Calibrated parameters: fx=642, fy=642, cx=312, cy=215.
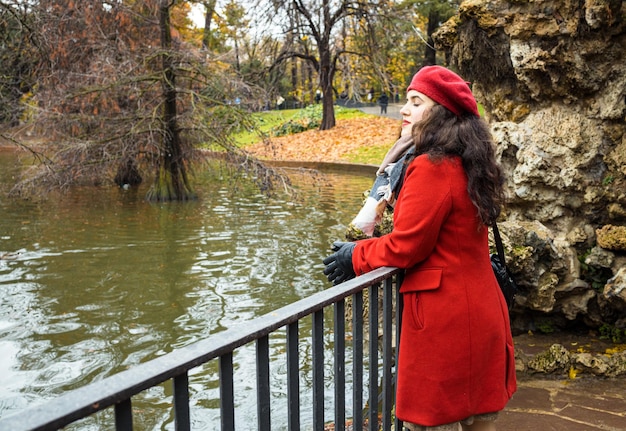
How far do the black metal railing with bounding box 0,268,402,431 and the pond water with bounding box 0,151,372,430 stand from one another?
2.79 meters

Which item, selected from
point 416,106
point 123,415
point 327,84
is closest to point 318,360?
point 123,415

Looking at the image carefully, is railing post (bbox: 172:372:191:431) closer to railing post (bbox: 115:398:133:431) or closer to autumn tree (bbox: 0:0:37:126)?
railing post (bbox: 115:398:133:431)

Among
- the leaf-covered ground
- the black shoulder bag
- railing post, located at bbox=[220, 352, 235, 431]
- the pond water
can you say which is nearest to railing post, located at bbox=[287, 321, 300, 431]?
railing post, located at bbox=[220, 352, 235, 431]

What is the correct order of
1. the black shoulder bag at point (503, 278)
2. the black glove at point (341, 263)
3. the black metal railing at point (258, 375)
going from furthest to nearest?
the black shoulder bag at point (503, 278), the black glove at point (341, 263), the black metal railing at point (258, 375)

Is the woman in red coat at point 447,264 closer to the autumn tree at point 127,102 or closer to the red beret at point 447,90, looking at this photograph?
the red beret at point 447,90

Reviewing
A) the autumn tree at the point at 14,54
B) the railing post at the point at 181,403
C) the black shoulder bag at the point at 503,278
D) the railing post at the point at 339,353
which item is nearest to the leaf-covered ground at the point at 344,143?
the autumn tree at the point at 14,54

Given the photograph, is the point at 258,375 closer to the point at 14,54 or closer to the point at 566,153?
the point at 566,153

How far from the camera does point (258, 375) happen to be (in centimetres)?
193

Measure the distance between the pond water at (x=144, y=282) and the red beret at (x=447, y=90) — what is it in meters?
3.39

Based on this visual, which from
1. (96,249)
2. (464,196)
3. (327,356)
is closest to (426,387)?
(464,196)

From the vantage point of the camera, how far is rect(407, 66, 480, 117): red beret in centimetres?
248

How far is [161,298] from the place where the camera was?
27.2 ft

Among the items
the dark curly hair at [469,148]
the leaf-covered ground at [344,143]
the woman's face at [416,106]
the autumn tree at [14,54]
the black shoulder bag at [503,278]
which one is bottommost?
the leaf-covered ground at [344,143]

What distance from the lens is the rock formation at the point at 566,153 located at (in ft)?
18.6
